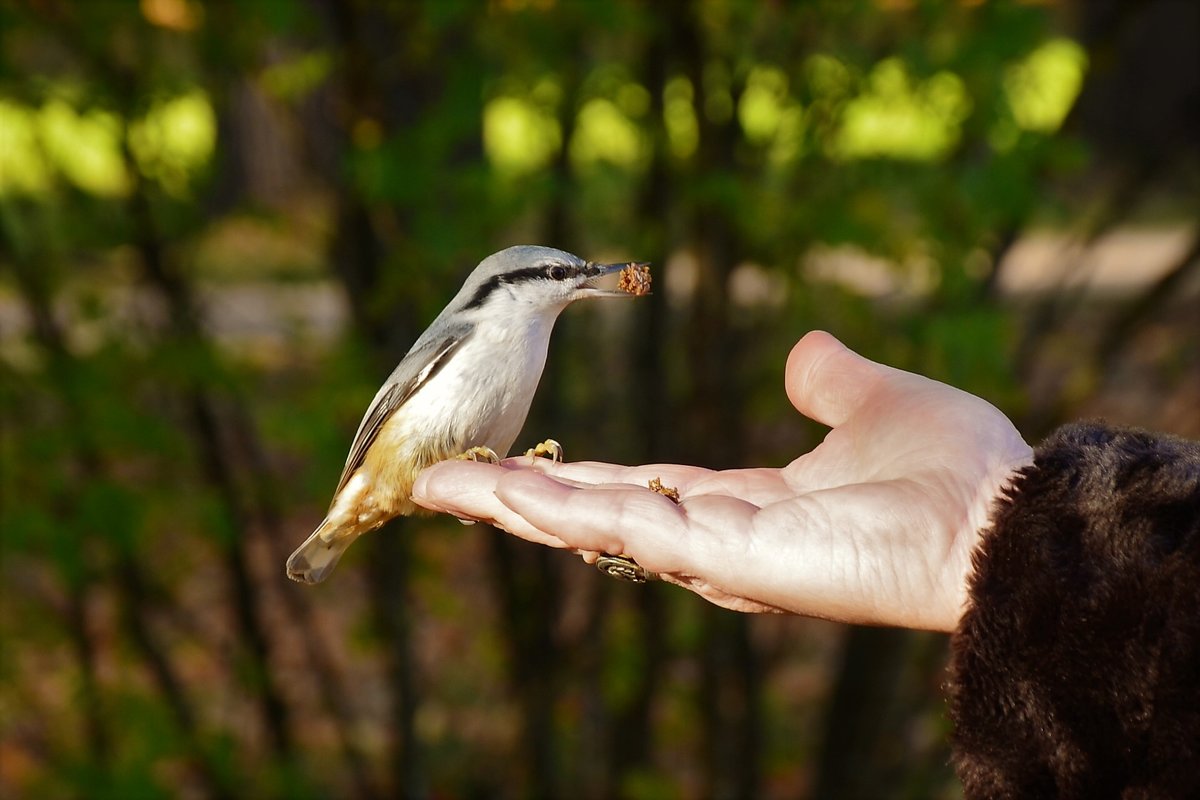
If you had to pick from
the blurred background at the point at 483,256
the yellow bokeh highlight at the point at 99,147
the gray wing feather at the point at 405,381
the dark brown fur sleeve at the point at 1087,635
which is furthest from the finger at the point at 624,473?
the yellow bokeh highlight at the point at 99,147

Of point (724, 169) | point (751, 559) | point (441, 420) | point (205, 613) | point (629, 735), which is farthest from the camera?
point (205, 613)

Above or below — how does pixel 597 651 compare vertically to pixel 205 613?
above

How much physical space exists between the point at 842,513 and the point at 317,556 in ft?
4.53

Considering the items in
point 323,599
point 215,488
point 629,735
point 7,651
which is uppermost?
point 215,488

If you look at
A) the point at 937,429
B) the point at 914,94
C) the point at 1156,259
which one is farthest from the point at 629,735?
the point at 1156,259

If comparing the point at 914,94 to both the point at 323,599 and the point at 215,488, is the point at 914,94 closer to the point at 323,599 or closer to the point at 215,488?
the point at 215,488

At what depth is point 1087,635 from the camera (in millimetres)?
1989

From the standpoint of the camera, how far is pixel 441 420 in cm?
301

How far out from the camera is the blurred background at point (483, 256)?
171 inches

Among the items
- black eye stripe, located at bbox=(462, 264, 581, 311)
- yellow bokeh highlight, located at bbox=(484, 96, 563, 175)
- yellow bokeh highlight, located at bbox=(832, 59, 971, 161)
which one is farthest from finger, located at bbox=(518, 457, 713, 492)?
yellow bokeh highlight, located at bbox=(832, 59, 971, 161)

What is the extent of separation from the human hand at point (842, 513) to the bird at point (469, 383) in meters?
0.31

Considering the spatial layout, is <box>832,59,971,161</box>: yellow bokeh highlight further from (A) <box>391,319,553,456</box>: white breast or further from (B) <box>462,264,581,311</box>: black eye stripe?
(A) <box>391,319,553,456</box>: white breast

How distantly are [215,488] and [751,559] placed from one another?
328 cm

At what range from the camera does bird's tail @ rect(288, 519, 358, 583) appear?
3.08 m
